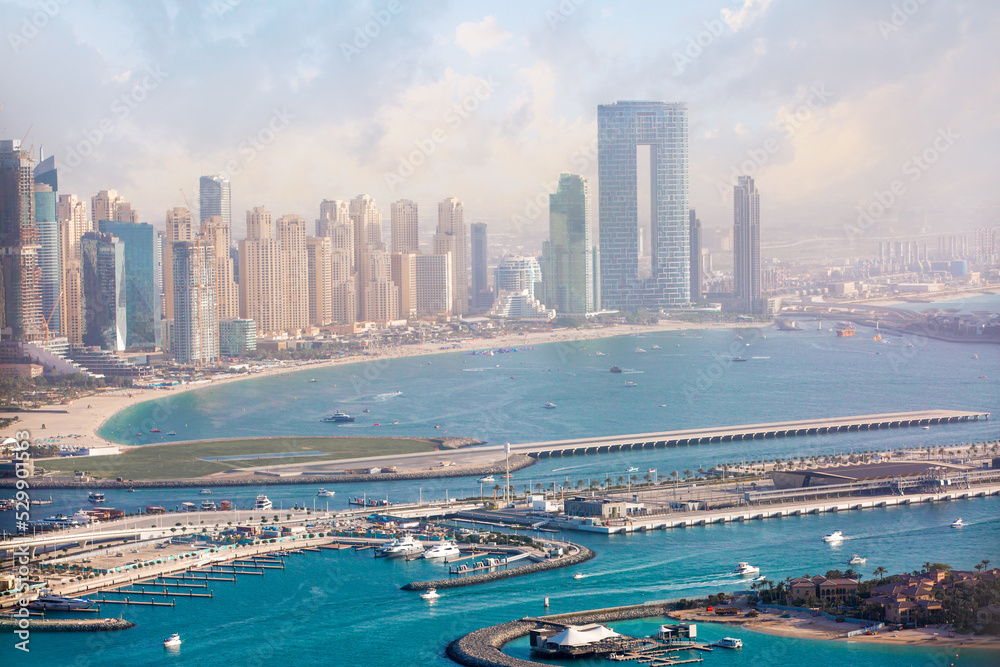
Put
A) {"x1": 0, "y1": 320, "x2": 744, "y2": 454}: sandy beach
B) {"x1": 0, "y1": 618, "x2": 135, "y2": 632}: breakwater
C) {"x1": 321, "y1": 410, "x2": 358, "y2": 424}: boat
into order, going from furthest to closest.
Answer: {"x1": 321, "y1": 410, "x2": 358, "y2": 424}: boat
{"x1": 0, "y1": 320, "x2": 744, "y2": 454}: sandy beach
{"x1": 0, "y1": 618, "x2": 135, "y2": 632}: breakwater

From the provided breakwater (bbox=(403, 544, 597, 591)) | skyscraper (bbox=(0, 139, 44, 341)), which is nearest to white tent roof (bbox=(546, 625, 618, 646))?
breakwater (bbox=(403, 544, 597, 591))

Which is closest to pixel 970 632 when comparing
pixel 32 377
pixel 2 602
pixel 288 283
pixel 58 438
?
pixel 2 602

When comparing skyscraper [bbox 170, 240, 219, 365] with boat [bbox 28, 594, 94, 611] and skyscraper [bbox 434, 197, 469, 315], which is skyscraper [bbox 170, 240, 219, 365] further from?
boat [bbox 28, 594, 94, 611]

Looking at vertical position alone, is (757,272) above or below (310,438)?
above

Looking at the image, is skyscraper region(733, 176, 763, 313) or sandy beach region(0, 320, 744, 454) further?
skyscraper region(733, 176, 763, 313)

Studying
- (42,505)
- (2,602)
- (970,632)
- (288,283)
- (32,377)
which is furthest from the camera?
(288,283)

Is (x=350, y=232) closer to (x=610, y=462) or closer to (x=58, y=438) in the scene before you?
(x=58, y=438)

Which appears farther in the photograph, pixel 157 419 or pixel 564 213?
pixel 564 213

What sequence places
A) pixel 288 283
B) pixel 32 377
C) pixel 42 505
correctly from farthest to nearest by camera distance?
pixel 288 283, pixel 32 377, pixel 42 505
